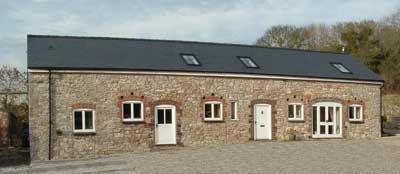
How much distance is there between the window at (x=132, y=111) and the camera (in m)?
20.9

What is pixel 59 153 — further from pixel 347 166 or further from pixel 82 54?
pixel 347 166

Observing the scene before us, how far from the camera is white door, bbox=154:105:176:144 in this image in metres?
21.5

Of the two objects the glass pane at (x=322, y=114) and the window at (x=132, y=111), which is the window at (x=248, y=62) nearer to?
the glass pane at (x=322, y=114)

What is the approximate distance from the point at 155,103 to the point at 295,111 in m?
7.36

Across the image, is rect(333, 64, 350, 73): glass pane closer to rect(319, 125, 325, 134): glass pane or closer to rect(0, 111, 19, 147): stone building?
rect(319, 125, 325, 134): glass pane

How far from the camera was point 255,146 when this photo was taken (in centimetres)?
2062

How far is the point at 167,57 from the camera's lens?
22797 mm

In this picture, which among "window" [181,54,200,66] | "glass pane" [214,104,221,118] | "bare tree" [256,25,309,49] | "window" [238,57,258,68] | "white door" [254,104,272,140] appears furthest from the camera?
"bare tree" [256,25,309,49]

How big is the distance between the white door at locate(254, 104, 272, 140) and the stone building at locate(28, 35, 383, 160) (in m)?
0.05

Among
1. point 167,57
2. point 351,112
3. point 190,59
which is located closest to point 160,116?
point 167,57

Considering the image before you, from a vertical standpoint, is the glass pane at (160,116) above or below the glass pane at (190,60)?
below

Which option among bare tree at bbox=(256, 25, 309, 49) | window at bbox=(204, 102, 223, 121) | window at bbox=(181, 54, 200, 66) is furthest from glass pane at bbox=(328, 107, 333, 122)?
bare tree at bbox=(256, 25, 309, 49)

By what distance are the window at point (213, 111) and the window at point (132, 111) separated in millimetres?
3064

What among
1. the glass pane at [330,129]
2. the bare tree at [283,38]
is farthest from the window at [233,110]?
the bare tree at [283,38]
